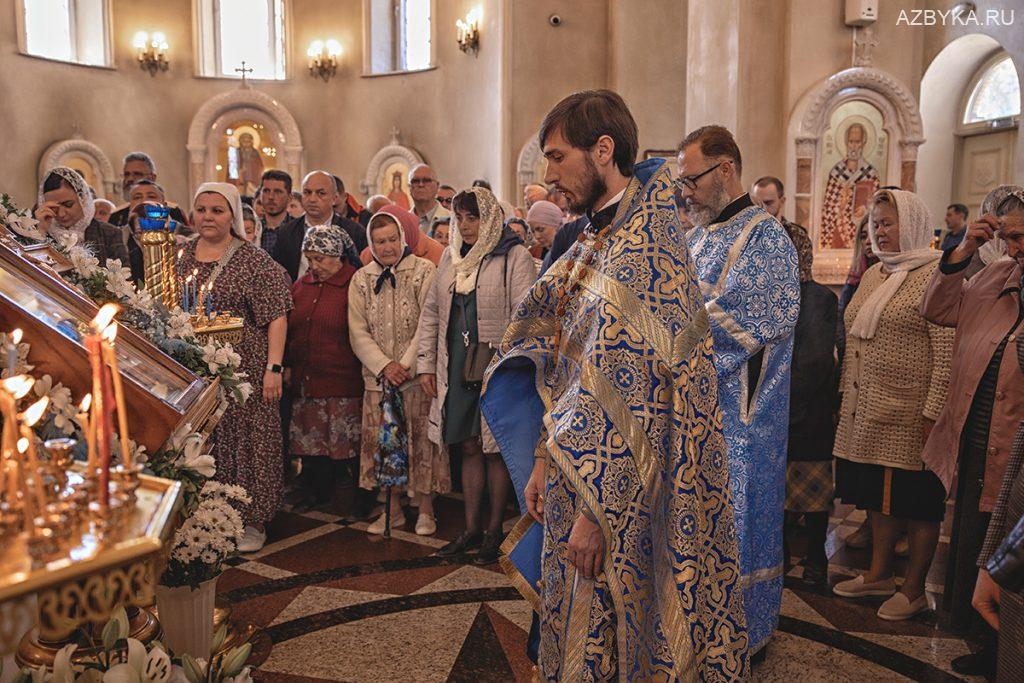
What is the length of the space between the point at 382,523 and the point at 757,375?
2571mm

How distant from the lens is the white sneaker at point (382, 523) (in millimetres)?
4727

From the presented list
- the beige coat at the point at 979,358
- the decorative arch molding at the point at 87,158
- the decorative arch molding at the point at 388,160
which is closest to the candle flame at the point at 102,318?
the beige coat at the point at 979,358

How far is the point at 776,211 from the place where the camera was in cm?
559

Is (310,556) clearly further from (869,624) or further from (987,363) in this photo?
(987,363)

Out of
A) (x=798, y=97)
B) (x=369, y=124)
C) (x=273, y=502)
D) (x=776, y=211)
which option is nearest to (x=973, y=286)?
(x=776, y=211)

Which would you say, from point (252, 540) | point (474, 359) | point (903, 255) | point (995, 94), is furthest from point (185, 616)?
point (995, 94)

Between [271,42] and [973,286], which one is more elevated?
[271,42]

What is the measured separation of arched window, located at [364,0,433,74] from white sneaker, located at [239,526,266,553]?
44.0 ft

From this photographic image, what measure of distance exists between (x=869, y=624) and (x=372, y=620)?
2.03m

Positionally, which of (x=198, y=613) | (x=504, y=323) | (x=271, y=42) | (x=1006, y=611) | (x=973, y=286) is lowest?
(x=198, y=613)

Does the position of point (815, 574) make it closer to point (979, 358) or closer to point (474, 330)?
point (979, 358)

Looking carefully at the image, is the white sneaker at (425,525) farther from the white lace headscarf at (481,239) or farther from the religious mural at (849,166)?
the religious mural at (849,166)

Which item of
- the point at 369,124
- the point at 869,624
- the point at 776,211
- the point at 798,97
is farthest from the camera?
the point at 369,124

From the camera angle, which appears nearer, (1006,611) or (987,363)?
(1006,611)
